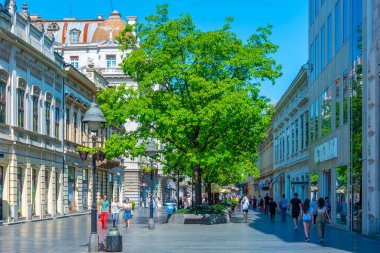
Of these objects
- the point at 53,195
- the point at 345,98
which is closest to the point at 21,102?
the point at 53,195

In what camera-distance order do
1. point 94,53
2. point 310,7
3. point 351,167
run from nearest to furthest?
point 351,167, point 310,7, point 94,53

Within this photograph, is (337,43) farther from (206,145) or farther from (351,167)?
(206,145)

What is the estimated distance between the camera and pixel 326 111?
123ft

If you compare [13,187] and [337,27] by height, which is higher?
[337,27]

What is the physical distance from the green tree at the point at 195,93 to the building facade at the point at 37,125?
4966mm

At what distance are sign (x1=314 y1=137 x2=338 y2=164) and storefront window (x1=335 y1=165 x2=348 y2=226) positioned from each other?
46.1 inches

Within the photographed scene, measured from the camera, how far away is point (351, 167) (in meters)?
30.0

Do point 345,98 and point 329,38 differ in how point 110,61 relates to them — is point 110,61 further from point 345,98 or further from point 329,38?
point 345,98

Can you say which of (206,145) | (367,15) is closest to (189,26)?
(206,145)

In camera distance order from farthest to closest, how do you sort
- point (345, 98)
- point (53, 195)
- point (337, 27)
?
point (53, 195), point (337, 27), point (345, 98)

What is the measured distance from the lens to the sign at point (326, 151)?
112 ft

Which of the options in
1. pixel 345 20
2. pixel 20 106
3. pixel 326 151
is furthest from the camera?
pixel 20 106

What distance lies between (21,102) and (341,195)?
18.7m

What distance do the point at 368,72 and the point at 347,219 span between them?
7.49 m
